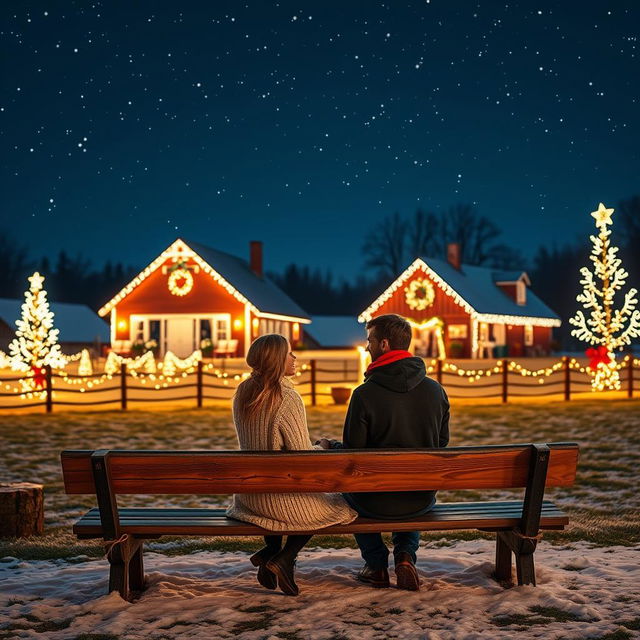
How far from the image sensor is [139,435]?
14500mm

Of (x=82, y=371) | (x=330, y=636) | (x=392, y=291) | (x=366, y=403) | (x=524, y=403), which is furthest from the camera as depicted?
(x=392, y=291)

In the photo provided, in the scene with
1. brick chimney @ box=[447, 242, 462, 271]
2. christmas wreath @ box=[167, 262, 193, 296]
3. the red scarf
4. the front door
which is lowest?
the red scarf

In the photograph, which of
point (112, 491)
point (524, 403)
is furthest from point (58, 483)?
point (524, 403)

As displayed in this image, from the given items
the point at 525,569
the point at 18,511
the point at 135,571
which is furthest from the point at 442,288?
the point at 135,571

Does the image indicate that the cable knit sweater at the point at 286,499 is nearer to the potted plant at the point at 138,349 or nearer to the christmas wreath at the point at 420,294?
the potted plant at the point at 138,349

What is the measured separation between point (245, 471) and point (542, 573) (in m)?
2.06

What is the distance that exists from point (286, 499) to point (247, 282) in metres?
39.9

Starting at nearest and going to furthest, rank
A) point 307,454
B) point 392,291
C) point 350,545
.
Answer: point 307,454 → point 350,545 → point 392,291

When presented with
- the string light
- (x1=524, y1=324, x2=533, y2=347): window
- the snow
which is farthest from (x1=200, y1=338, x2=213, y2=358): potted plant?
the snow

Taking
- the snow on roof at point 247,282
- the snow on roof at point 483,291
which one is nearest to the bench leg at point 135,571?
the snow on roof at point 247,282

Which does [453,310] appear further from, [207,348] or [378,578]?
[378,578]

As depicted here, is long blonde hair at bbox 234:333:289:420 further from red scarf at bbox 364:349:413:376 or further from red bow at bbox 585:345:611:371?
red bow at bbox 585:345:611:371

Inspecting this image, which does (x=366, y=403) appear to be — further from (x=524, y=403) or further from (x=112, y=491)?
(x=524, y=403)

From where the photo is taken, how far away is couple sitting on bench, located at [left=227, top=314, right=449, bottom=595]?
486cm
